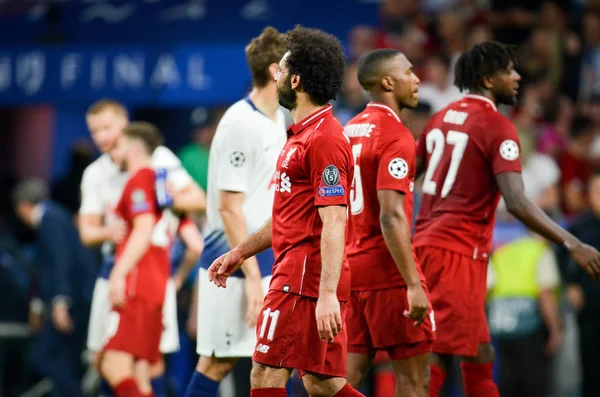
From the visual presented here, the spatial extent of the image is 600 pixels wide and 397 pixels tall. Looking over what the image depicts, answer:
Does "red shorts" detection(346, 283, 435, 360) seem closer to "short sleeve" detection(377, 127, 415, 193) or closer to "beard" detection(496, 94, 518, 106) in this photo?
"short sleeve" detection(377, 127, 415, 193)

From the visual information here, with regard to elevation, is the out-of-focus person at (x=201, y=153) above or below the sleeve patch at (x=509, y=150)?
above

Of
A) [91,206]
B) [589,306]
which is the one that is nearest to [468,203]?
[91,206]

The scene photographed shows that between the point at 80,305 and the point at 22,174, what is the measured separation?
630 centimetres

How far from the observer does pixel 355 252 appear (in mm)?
6680

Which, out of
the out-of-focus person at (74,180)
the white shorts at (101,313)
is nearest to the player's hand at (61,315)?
the white shorts at (101,313)

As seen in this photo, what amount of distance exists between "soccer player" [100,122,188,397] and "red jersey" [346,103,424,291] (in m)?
2.36

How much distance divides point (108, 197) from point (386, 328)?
3.61 meters

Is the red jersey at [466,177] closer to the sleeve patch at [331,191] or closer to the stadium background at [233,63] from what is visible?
the sleeve patch at [331,191]

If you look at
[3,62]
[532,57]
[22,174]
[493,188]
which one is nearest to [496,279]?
[532,57]

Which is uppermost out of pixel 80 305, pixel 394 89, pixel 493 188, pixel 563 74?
pixel 563 74

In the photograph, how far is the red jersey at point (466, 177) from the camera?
7.07 m

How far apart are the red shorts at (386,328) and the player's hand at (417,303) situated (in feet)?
0.74

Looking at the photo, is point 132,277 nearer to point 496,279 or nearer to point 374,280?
point 374,280

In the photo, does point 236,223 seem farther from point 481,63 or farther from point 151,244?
point 151,244
